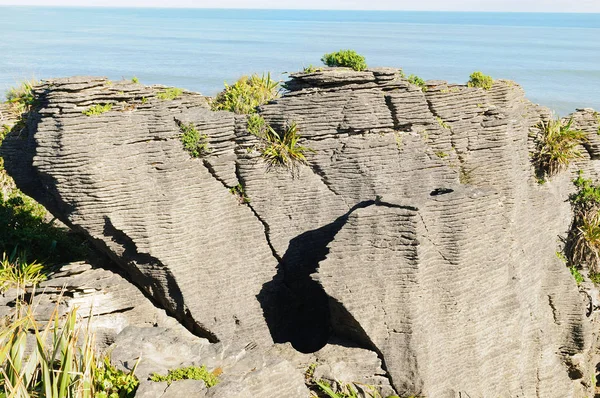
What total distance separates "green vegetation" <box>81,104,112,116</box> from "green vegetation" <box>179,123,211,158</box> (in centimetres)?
141

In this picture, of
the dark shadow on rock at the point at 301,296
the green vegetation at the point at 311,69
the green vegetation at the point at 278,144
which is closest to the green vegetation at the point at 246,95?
the green vegetation at the point at 278,144

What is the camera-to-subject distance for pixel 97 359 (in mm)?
10328

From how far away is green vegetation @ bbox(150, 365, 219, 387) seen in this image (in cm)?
987

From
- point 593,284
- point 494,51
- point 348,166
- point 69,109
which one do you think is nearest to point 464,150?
point 348,166

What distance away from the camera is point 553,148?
14977mm

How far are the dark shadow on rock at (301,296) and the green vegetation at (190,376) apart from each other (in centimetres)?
333

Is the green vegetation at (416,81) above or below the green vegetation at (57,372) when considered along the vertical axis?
above

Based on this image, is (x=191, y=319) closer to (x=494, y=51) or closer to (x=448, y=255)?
(x=448, y=255)

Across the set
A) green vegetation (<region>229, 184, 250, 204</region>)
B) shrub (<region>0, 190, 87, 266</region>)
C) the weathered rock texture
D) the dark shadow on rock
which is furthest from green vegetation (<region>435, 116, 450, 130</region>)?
shrub (<region>0, 190, 87, 266</region>)

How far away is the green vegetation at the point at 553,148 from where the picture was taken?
49.0ft

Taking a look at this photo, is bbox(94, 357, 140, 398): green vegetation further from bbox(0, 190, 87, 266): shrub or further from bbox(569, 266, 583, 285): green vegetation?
bbox(569, 266, 583, 285): green vegetation

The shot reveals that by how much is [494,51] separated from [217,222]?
6875 cm

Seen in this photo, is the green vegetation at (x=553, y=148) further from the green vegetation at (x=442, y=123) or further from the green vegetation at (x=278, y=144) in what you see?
the green vegetation at (x=278, y=144)

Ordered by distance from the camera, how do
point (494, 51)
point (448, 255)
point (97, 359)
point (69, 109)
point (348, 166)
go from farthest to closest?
1. point (494, 51)
2. point (348, 166)
3. point (448, 255)
4. point (69, 109)
5. point (97, 359)
